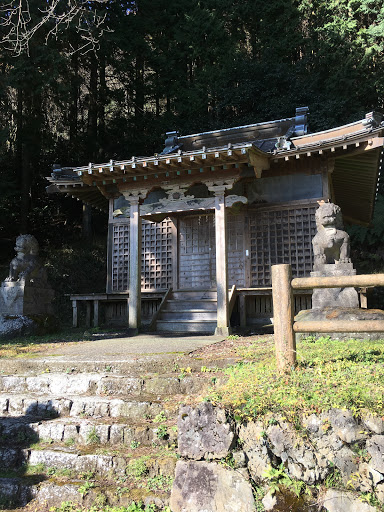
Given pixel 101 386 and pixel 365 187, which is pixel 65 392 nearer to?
pixel 101 386

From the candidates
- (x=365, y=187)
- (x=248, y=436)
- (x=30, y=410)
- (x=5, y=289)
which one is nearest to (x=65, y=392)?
(x=30, y=410)

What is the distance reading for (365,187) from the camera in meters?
11.8

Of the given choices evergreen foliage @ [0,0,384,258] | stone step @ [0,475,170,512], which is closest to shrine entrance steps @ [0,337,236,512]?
stone step @ [0,475,170,512]

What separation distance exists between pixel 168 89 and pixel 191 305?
13.6m

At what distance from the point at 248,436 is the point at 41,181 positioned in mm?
18919

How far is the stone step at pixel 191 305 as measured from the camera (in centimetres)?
1054

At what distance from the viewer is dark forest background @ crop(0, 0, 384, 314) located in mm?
17438

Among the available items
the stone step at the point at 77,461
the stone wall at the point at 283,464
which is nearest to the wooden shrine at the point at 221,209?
the stone step at the point at 77,461

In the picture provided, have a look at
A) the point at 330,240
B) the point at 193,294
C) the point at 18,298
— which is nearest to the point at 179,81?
the point at 193,294

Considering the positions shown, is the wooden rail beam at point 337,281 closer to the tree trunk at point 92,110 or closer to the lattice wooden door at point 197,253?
the lattice wooden door at point 197,253

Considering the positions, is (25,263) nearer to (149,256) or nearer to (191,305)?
(149,256)

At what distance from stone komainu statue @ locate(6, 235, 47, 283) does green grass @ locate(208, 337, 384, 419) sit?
6468 millimetres

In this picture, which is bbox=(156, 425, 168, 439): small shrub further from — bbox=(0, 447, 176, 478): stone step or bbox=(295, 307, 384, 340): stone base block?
bbox=(295, 307, 384, 340): stone base block

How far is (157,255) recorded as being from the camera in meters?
12.3
